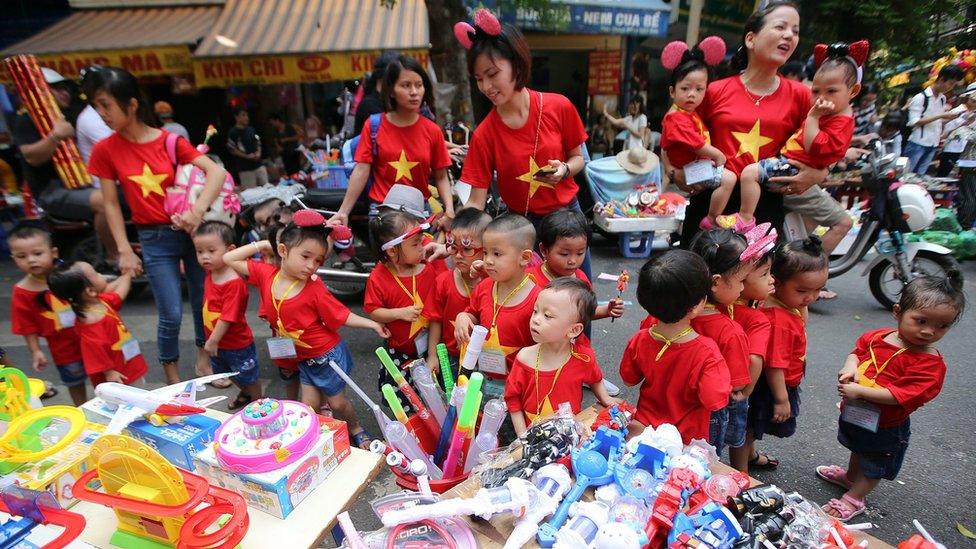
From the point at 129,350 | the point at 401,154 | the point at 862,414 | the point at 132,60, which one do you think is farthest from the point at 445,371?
the point at 132,60

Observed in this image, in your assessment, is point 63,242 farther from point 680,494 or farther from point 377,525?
point 680,494

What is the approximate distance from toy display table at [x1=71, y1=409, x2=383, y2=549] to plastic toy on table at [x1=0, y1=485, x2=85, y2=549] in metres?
0.08

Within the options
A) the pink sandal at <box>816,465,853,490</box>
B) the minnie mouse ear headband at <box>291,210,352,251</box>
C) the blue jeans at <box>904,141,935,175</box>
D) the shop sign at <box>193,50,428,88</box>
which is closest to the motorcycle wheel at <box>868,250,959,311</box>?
the pink sandal at <box>816,465,853,490</box>

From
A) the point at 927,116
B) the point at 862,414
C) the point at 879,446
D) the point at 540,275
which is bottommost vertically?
the point at 879,446

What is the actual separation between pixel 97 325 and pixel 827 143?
3.73 metres

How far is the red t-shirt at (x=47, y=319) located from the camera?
276 centimetres

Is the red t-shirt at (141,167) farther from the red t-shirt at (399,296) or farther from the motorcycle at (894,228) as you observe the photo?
the motorcycle at (894,228)

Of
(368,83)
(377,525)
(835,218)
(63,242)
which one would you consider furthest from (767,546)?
(63,242)

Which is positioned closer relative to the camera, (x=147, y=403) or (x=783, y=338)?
(x=147, y=403)

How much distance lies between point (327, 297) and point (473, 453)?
1.18 metres

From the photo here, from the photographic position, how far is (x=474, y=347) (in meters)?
2.04

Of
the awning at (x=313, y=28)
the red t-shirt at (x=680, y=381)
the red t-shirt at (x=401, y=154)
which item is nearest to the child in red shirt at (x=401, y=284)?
the red t-shirt at (x=401, y=154)

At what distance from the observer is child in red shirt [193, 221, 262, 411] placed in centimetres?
283

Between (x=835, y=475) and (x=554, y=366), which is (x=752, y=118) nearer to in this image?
(x=554, y=366)
